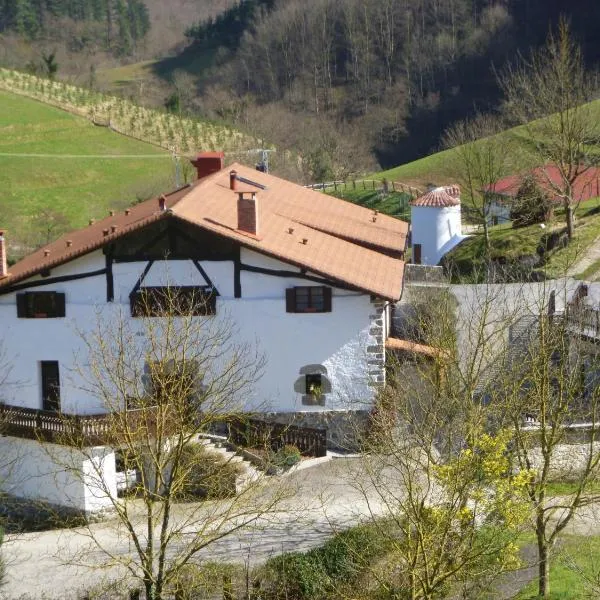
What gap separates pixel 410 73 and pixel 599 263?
7906 cm

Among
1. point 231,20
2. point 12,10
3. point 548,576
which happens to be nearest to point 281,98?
point 231,20

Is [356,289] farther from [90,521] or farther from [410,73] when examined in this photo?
[410,73]

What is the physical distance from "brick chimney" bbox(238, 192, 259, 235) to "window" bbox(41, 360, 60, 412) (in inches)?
228

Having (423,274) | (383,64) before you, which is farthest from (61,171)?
(383,64)

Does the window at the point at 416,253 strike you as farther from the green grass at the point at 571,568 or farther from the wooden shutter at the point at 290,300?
the green grass at the point at 571,568

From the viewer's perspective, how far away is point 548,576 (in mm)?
18359

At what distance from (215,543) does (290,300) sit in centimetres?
765

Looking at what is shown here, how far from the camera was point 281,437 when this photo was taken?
85.0ft

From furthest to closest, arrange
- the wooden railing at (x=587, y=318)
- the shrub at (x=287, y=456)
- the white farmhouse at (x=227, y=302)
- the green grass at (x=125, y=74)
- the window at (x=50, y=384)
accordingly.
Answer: the green grass at (x=125, y=74), the window at (x=50, y=384), the wooden railing at (x=587, y=318), the white farmhouse at (x=227, y=302), the shrub at (x=287, y=456)

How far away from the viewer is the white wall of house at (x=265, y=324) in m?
26.7

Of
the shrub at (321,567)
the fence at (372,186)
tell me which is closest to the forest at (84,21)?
the fence at (372,186)

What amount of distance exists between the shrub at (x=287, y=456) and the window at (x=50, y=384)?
20.0ft

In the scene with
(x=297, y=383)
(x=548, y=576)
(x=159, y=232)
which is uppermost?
(x=159, y=232)

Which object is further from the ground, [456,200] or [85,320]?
[456,200]
